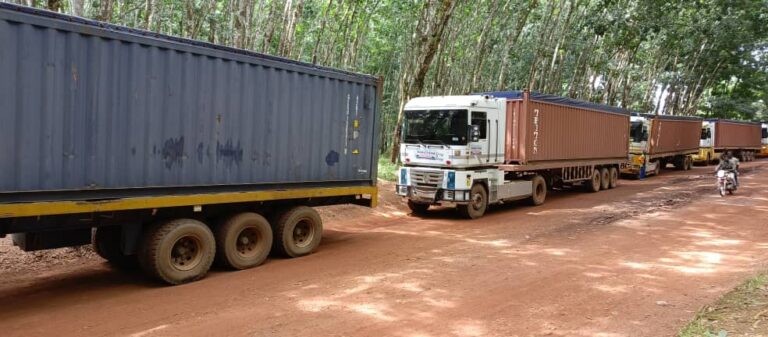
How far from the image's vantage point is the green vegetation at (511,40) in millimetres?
17344

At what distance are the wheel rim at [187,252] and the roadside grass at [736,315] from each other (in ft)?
18.3

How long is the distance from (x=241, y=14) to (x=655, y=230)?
35.3 ft

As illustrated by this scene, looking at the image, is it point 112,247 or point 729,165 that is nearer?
point 112,247

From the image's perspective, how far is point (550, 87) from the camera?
31641 mm

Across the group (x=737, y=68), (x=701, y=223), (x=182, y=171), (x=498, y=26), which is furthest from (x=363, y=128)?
(x=737, y=68)

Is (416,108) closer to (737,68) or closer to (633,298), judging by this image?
(633,298)

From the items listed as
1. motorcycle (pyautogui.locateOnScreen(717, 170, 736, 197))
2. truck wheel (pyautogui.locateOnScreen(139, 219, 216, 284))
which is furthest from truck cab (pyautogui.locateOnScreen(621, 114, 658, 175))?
truck wheel (pyautogui.locateOnScreen(139, 219, 216, 284))

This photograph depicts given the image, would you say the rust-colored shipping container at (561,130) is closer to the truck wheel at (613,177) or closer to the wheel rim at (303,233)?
the truck wheel at (613,177)

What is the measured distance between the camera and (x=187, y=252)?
7223 millimetres

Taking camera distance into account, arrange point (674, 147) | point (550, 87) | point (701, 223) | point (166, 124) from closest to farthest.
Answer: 1. point (166, 124)
2. point (701, 223)
3. point (674, 147)
4. point (550, 87)

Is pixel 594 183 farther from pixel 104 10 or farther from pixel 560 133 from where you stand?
pixel 104 10

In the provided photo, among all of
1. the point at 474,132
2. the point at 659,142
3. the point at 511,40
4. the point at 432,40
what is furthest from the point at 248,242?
the point at 659,142

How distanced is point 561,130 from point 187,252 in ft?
39.1

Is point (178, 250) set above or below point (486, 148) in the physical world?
below
